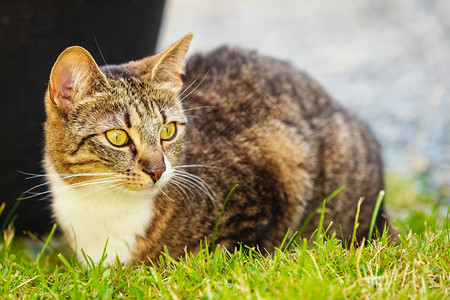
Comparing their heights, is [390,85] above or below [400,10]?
below

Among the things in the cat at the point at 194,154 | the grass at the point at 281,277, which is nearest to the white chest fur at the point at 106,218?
the cat at the point at 194,154

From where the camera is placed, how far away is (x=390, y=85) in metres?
6.24

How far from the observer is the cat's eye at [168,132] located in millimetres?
2559

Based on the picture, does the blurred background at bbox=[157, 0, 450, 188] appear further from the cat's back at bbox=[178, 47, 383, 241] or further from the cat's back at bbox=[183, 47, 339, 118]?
the cat's back at bbox=[178, 47, 383, 241]

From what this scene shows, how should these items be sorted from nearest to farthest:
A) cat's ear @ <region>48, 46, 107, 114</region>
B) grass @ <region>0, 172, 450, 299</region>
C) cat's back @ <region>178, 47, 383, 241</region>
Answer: grass @ <region>0, 172, 450, 299</region>, cat's ear @ <region>48, 46, 107, 114</region>, cat's back @ <region>178, 47, 383, 241</region>

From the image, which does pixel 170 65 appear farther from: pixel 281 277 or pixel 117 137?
pixel 281 277

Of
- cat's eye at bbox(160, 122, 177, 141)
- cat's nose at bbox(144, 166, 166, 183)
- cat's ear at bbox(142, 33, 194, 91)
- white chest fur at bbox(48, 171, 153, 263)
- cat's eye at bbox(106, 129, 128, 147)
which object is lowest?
white chest fur at bbox(48, 171, 153, 263)

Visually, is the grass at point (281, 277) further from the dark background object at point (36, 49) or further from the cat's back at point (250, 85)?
the dark background object at point (36, 49)

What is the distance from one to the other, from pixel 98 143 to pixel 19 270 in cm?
73

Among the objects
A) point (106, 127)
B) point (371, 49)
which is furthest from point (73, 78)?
point (371, 49)

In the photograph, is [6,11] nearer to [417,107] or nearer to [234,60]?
Answer: [234,60]

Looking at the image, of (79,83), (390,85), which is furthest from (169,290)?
(390,85)

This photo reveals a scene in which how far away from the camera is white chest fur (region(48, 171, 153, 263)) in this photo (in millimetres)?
2588

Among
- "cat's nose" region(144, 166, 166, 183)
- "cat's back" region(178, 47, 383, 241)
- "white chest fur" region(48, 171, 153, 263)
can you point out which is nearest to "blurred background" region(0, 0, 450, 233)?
"cat's back" region(178, 47, 383, 241)
